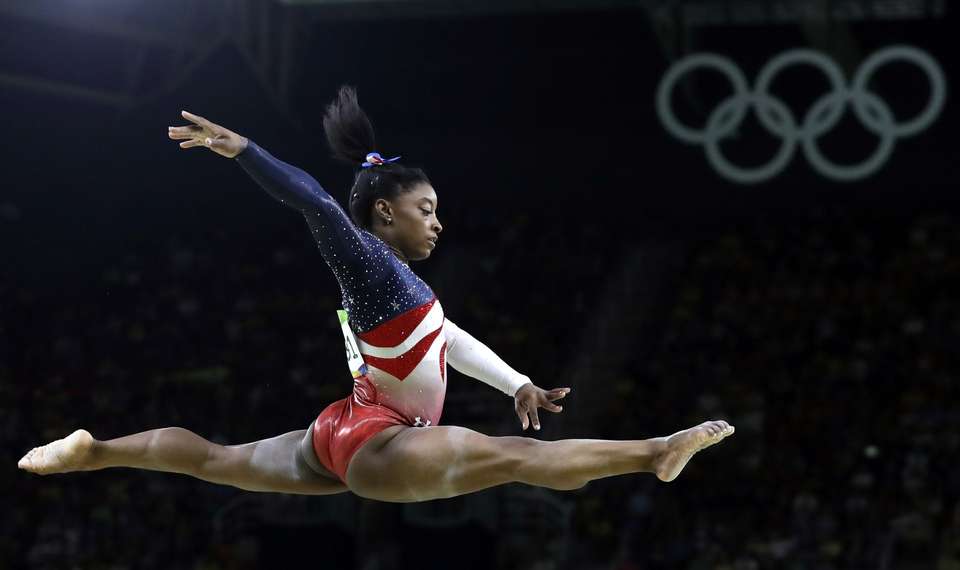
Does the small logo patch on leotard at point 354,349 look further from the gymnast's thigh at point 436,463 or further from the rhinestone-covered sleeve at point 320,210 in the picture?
the gymnast's thigh at point 436,463

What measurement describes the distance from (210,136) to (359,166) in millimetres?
775

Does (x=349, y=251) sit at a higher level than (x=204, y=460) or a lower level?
higher

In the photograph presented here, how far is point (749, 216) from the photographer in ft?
53.1

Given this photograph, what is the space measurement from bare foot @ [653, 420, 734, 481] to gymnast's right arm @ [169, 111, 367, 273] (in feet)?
3.86

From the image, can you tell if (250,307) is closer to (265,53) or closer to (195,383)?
(195,383)

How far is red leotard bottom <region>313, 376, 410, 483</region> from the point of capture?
4.39 meters

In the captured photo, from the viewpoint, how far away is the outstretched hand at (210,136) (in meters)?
4.06

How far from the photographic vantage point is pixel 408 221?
15.1 feet

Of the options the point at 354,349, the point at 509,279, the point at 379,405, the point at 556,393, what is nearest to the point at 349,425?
the point at 379,405

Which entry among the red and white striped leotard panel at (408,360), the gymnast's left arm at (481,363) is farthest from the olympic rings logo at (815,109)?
the red and white striped leotard panel at (408,360)

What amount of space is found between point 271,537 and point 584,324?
189 inches

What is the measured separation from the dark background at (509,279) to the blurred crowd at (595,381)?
34 millimetres

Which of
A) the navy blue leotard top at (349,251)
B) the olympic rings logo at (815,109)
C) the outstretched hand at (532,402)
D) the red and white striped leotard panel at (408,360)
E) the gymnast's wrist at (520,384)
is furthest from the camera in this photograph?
the olympic rings logo at (815,109)

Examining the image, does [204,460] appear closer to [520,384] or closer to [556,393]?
[520,384]
